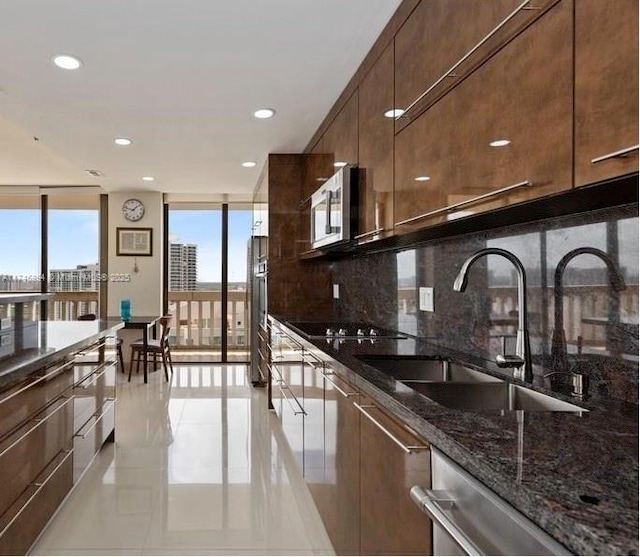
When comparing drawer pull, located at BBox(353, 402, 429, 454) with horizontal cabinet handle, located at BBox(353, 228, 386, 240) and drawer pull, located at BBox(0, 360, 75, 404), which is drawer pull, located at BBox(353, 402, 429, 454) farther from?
drawer pull, located at BBox(0, 360, 75, 404)

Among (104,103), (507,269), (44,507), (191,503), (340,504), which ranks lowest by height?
(191,503)

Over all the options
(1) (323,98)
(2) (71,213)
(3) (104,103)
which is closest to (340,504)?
(1) (323,98)

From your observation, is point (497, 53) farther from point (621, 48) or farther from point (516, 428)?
point (516, 428)

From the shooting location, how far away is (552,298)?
5.16 ft

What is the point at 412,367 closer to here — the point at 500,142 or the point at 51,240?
the point at 500,142

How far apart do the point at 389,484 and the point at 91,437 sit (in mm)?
2282

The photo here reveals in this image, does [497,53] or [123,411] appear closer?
[497,53]

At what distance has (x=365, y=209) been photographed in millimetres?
2652

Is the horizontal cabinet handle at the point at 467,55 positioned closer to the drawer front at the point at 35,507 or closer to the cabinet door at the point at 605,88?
the cabinet door at the point at 605,88

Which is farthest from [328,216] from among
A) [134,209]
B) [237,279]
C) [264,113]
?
[134,209]

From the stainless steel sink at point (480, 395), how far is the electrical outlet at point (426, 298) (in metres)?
0.83

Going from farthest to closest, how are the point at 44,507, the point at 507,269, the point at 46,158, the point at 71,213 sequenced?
the point at 71,213
the point at 46,158
the point at 44,507
the point at 507,269

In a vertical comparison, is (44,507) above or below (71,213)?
below

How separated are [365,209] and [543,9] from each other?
1529mm
